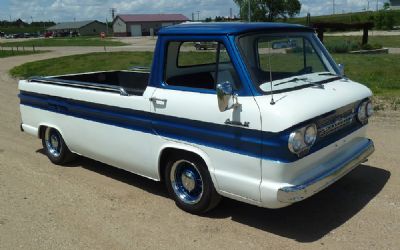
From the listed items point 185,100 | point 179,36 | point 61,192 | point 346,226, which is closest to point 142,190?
point 61,192

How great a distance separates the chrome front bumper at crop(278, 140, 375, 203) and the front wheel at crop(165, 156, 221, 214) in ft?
2.84

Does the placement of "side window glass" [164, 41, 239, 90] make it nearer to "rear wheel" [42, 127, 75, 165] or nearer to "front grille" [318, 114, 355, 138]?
"front grille" [318, 114, 355, 138]

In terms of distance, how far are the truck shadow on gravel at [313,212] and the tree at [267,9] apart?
57.1 meters

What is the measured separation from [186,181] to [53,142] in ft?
9.27

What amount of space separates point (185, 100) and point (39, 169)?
3.05m

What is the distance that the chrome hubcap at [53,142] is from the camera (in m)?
6.66

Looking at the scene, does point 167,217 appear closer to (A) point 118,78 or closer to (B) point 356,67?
(A) point 118,78

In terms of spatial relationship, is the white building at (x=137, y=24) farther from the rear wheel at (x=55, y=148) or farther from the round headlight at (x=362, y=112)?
the round headlight at (x=362, y=112)

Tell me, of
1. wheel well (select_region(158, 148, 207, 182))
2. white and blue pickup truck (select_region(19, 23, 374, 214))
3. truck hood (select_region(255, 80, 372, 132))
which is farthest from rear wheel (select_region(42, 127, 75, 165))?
truck hood (select_region(255, 80, 372, 132))

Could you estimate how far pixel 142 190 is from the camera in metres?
5.56

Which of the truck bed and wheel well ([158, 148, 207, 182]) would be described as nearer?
wheel well ([158, 148, 207, 182])

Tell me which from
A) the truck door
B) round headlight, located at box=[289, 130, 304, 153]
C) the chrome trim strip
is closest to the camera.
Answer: round headlight, located at box=[289, 130, 304, 153]

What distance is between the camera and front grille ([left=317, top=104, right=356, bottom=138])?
4231 mm

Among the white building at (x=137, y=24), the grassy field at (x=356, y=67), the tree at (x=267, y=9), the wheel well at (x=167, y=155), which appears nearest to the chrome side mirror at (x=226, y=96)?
the wheel well at (x=167, y=155)
